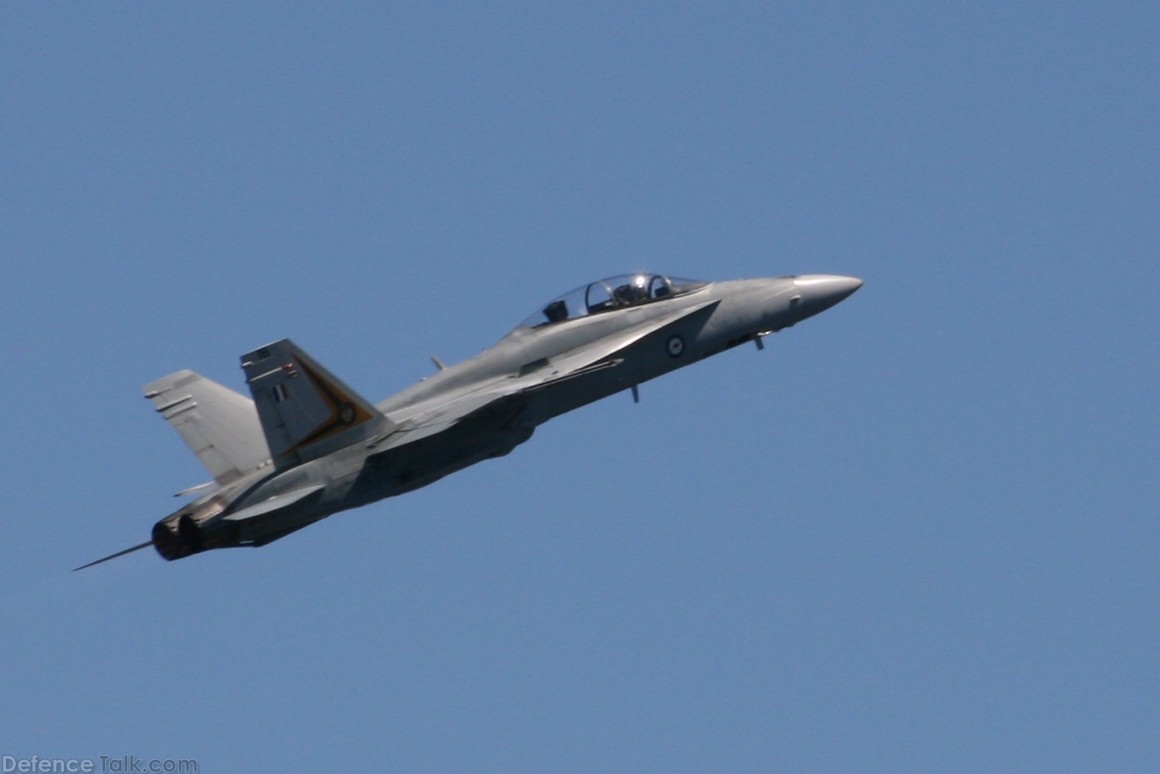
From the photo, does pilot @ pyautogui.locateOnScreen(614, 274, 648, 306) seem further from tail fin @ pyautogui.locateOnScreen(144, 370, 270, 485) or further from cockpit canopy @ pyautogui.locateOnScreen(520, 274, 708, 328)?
tail fin @ pyautogui.locateOnScreen(144, 370, 270, 485)

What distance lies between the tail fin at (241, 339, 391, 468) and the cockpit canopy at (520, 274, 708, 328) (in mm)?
2945

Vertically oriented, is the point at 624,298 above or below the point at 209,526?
above

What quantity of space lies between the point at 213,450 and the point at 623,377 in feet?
19.4

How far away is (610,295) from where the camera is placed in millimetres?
27281

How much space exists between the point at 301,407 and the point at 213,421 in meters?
2.49

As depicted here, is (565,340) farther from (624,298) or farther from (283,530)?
(283,530)

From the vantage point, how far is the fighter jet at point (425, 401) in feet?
83.8

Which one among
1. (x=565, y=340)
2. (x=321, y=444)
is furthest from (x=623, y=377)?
(x=321, y=444)

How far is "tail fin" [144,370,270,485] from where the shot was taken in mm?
27047

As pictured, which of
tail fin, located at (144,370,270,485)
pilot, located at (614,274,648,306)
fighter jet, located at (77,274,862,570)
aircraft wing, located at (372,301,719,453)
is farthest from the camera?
pilot, located at (614,274,648,306)

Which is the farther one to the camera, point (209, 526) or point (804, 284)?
point (804, 284)

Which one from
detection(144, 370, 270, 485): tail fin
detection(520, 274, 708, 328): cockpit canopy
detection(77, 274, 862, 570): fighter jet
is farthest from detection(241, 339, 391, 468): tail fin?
detection(520, 274, 708, 328): cockpit canopy

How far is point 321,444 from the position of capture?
25.8m

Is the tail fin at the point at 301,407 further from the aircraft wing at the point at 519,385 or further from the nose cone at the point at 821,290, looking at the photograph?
the nose cone at the point at 821,290
